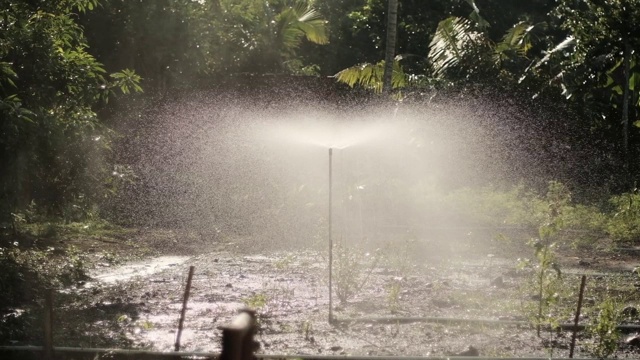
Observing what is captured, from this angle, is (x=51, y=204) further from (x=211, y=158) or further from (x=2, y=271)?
(x=211, y=158)

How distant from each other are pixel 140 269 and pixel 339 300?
120 inches

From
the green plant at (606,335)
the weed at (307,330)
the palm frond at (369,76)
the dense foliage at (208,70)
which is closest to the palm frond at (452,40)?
the dense foliage at (208,70)

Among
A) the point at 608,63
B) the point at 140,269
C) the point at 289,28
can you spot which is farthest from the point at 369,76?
the point at 140,269

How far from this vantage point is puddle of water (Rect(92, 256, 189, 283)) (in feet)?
33.8

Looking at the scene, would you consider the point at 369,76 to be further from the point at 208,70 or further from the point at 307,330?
the point at 307,330

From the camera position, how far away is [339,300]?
8.88 metres

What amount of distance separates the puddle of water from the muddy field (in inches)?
0.5

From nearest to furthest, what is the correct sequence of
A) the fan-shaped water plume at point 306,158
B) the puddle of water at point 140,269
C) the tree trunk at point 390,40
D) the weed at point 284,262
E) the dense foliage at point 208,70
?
1. the dense foliage at point 208,70
2. the puddle of water at point 140,269
3. the weed at point 284,262
4. the fan-shaped water plume at point 306,158
5. the tree trunk at point 390,40

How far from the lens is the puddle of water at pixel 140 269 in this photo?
1031 cm

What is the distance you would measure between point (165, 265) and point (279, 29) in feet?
47.0

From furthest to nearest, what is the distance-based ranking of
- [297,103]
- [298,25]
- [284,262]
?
[298,25], [297,103], [284,262]

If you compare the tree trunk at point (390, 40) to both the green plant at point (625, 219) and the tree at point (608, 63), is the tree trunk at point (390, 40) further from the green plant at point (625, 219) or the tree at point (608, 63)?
the green plant at point (625, 219)

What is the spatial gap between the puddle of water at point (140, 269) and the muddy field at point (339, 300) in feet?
0.04

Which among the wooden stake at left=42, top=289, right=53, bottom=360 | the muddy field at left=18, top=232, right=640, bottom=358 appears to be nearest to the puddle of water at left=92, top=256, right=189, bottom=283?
the muddy field at left=18, top=232, right=640, bottom=358
